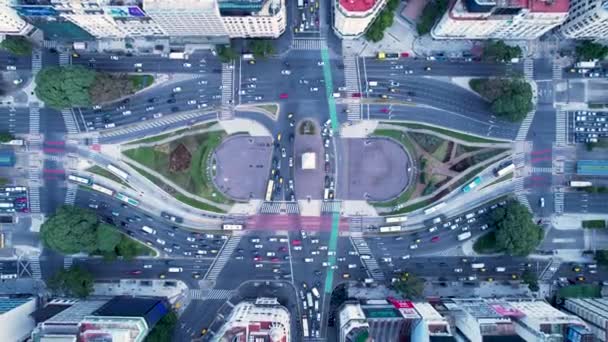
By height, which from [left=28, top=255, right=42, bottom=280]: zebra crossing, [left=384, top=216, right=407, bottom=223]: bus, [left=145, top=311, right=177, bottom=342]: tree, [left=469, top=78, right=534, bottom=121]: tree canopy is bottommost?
[left=145, top=311, right=177, bottom=342]: tree

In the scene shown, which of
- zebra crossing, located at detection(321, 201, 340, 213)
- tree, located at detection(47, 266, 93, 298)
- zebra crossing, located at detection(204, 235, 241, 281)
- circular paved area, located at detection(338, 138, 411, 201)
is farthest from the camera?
zebra crossing, located at detection(204, 235, 241, 281)

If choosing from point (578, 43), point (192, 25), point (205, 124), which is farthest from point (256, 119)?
point (578, 43)

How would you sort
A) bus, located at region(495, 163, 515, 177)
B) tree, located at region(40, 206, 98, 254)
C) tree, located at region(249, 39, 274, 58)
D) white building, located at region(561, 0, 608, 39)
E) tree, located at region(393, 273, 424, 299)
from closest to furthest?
white building, located at region(561, 0, 608, 39)
tree, located at region(40, 206, 98, 254)
tree, located at region(393, 273, 424, 299)
tree, located at region(249, 39, 274, 58)
bus, located at region(495, 163, 515, 177)

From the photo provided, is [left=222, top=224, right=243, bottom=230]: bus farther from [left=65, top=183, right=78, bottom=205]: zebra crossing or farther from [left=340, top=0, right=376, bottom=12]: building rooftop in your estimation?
[left=340, top=0, right=376, bottom=12]: building rooftop

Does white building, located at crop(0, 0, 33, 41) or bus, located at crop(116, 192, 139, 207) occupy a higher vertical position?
white building, located at crop(0, 0, 33, 41)

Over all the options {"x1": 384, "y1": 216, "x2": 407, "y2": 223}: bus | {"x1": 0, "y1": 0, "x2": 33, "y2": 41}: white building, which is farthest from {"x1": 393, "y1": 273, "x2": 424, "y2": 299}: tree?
{"x1": 0, "y1": 0, "x2": 33, "y2": 41}: white building

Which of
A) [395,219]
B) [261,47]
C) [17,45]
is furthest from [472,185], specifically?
[17,45]

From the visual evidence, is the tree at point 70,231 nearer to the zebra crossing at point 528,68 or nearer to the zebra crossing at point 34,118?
the zebra crossing at point 34,118
